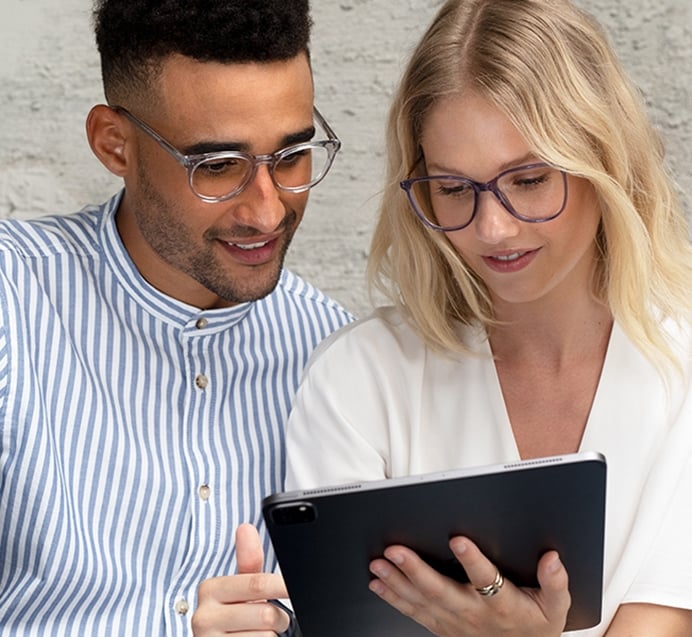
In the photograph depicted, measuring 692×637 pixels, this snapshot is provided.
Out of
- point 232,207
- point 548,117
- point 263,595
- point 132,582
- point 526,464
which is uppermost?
point 548,117

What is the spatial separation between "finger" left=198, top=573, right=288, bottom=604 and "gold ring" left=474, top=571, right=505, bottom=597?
0.23 meters

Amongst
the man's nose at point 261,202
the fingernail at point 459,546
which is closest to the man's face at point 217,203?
the man's nose at point 261,202

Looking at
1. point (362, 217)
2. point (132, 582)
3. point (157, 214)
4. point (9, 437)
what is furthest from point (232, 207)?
point (362, 217)

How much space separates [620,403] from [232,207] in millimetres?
612

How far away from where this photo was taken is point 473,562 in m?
1.37

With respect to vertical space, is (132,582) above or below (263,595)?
below

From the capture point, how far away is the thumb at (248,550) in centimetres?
143

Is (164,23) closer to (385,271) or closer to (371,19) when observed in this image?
(385,271)

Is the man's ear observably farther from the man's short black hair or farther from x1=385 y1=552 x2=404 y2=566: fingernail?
x1=385 y1=552 x2=404 y2=566: fingernail

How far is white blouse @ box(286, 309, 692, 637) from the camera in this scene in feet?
5.35

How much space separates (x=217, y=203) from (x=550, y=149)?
48 cm

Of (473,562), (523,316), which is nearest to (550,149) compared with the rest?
(523,316)

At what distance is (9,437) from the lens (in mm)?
1705

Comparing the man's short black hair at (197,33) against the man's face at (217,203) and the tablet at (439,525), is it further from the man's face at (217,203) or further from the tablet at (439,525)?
the tablet at (439,525)
